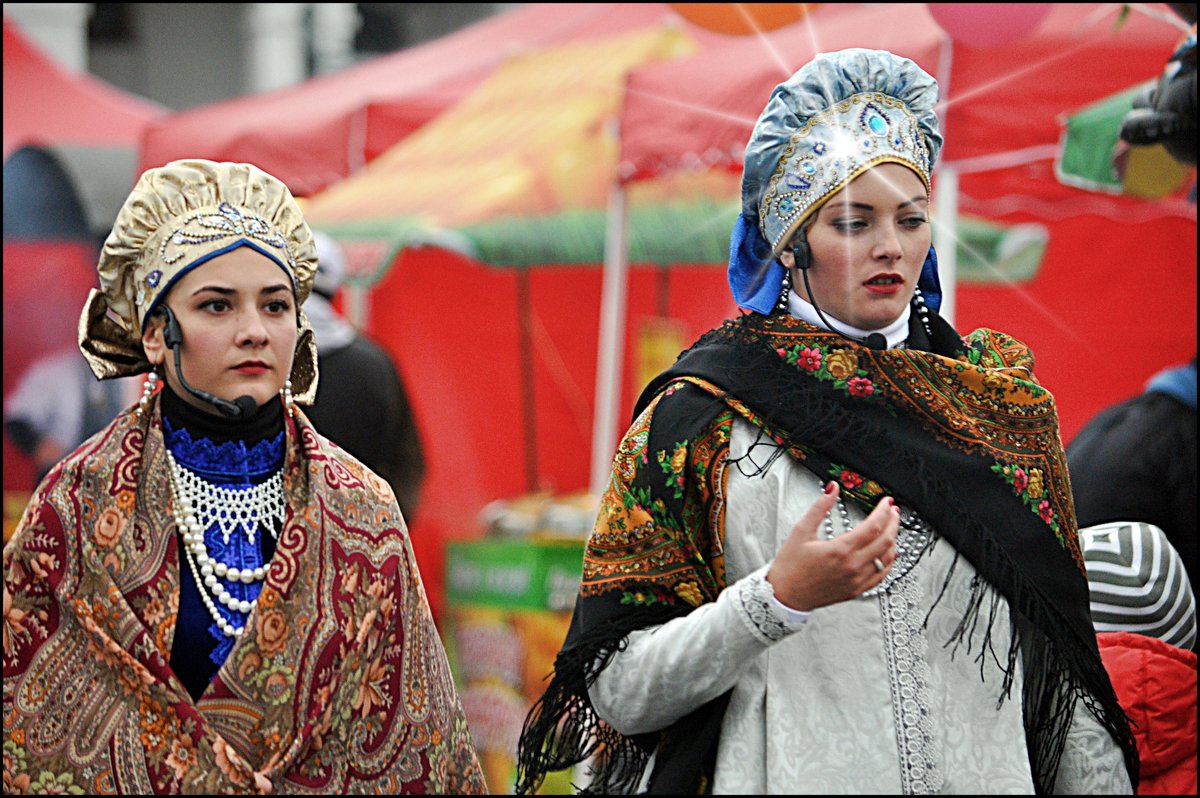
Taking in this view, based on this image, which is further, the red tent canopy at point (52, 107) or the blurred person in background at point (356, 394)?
the red tent canopy at point (52, 107)

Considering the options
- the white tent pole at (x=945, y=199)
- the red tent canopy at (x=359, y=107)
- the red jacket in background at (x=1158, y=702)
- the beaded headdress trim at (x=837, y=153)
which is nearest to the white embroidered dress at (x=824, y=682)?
the beaded headdress trim at (x=837, y=153)

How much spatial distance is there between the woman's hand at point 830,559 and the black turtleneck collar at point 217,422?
924mm

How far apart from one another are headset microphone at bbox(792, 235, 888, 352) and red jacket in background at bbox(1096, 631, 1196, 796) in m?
0.79

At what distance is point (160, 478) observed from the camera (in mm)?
2604

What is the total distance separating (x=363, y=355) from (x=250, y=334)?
3.19 m

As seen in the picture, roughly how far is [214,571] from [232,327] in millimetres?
380

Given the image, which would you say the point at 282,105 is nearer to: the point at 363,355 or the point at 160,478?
the point at 363,355

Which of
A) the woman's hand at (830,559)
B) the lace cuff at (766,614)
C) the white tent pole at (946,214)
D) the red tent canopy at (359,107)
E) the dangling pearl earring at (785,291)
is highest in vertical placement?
the red tent canopy at (359,107)

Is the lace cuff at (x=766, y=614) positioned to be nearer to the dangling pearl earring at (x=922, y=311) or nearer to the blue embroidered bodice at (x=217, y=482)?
the dangling pearl earring at (x=922, y=311)

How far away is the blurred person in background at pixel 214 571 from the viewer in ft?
8.04

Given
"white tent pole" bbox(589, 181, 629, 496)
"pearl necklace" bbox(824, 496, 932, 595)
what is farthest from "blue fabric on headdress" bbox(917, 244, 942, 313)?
"white tent pole" bbox(589, 181, 629, 496)

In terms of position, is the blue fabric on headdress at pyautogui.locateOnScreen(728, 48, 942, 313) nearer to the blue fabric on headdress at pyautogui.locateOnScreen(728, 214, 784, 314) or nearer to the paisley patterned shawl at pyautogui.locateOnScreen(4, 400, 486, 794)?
the blue fabric on headdress at pyautogui.locateOnScreen(728, 214, 784, 314)

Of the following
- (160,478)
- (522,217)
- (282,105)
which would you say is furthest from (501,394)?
(160,478)

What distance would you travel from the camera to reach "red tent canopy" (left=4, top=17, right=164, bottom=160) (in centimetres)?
1009
